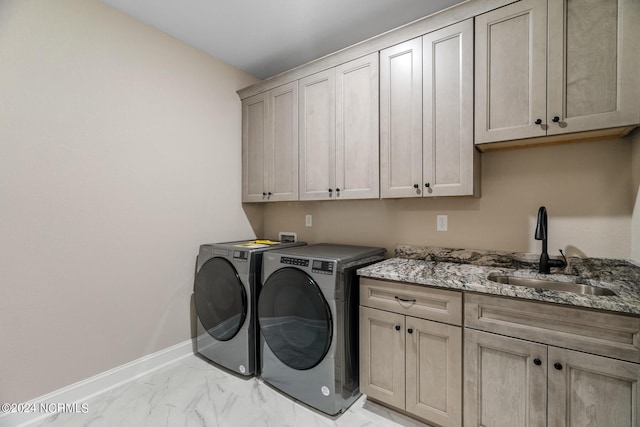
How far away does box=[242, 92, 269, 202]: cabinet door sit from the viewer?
8.97 feet

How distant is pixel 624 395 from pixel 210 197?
2819mm

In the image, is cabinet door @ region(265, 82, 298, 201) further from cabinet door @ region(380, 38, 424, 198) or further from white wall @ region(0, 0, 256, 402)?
cabinet door @ region(380, 38, 424, 198)

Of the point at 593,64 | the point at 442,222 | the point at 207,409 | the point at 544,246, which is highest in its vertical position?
the point at 593,64

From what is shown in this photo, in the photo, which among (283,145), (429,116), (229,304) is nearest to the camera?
(429,116)

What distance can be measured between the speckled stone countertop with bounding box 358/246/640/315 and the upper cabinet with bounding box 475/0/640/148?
0.75 metres

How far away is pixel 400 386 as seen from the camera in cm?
168

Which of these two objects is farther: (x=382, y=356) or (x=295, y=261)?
(x=295, y=261)

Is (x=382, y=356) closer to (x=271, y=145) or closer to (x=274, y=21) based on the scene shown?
(x=271, y=145)

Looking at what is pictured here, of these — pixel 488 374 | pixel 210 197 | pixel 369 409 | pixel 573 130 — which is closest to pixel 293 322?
pixel 369 409

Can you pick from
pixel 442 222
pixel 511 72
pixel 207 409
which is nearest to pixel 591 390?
pixel 442 222

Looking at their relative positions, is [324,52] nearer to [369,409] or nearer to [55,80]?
[55,80]

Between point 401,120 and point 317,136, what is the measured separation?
2.26 feet

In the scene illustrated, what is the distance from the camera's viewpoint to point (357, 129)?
7.06 feet

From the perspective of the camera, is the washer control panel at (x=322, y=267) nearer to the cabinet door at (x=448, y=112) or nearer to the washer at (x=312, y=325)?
the washer at (x=312, y=325)
